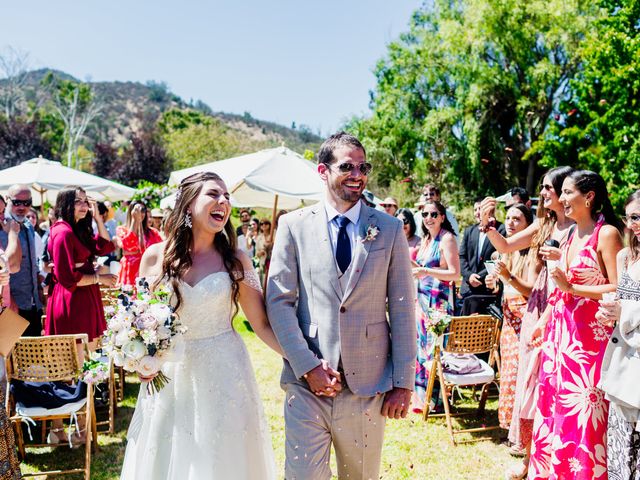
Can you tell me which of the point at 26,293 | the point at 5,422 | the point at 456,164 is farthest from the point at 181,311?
the point at 456,164

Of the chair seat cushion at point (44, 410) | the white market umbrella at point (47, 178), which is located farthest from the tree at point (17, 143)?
the chair seat cushion at point (44, 410)

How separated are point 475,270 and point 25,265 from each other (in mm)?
5783

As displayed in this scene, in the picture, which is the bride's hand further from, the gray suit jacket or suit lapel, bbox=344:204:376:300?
suit lapel, bbox=344:204:376:300

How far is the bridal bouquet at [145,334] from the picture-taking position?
9.34 feet

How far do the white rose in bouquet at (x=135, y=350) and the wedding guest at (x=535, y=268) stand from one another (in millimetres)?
2978

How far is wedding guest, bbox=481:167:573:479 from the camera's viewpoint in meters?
4.30

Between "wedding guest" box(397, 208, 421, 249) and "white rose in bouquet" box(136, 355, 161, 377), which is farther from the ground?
"wedding guest" box(397, 208, 421, 249)

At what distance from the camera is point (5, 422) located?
3074 millimetres

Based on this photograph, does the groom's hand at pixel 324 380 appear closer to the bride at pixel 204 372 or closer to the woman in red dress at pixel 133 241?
the bride at pixel 204 372

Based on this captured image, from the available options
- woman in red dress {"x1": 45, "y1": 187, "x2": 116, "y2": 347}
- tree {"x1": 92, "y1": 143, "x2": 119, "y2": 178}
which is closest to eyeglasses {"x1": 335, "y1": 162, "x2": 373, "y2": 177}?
woman in red dress {"x1": 45, "y1": 187, "x2": 116, "y2": 347}

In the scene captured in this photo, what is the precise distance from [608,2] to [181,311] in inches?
948

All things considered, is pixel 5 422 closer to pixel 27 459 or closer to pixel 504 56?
pixel 27 459

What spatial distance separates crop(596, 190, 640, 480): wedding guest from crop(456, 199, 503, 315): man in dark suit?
3627 millimetres

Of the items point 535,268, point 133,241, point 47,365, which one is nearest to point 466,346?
point 535,268
